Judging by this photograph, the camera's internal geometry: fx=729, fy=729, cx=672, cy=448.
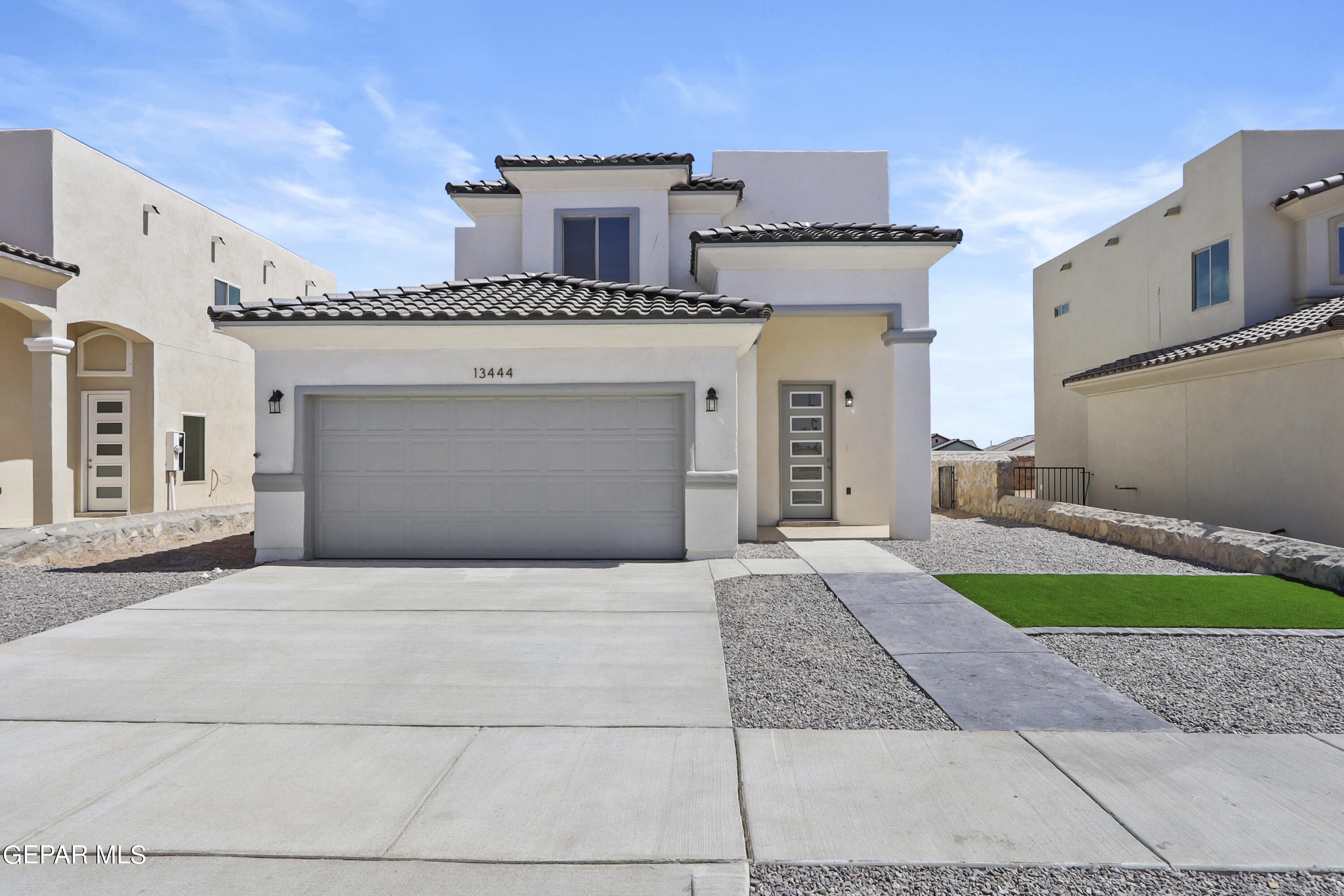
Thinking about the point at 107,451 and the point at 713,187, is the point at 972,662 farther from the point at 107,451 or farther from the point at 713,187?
the point at 107,451

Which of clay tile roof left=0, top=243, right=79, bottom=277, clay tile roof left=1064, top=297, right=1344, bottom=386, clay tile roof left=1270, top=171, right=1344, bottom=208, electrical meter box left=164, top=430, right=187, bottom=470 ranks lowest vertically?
electrical meter box left=164, top=430, right=187, bottom=470

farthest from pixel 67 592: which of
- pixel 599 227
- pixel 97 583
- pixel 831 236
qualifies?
pixel 831 236

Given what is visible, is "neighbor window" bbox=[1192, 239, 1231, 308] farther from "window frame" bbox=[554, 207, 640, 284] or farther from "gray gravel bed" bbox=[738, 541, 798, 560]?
"window frame" bbox=[554, 207, 640, 284]

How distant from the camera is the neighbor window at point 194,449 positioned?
17516 millimetres

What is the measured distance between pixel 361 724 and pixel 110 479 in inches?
633

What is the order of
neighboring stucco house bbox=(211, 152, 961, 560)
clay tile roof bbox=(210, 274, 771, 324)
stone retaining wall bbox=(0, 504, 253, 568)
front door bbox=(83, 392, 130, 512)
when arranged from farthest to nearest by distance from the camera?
front door bbox=(83, 392, 130, 512) < stone retaining wall bbox=(0, 504, 253, 568) < neighboring stucco house bbox=(211, 152, 961, 560) < clay tile roof bbox=(210, 274, 771, 324)

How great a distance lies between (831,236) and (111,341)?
1596cm

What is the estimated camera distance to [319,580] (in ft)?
30.2

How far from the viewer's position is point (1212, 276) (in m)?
16.2

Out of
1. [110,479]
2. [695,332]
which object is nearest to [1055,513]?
[695,332]

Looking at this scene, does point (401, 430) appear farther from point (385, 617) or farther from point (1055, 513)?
point (1055, 513)

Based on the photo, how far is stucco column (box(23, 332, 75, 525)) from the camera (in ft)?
44.6

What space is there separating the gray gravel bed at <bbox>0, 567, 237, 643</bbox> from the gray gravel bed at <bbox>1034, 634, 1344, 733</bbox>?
31.5ft
